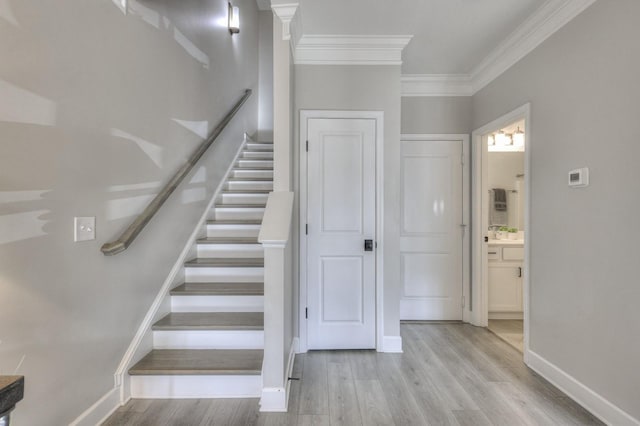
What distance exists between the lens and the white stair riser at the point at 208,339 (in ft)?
6.97

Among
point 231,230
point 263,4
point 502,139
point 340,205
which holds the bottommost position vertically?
point 231,230

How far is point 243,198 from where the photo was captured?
3469 millimetres

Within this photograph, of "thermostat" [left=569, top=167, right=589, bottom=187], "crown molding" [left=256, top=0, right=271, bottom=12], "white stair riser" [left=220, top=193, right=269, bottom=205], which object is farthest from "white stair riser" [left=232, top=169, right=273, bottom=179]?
"crown molding" [left=256, top=0, right=271, bottom=12]

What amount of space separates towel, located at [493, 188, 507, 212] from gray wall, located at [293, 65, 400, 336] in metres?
2.16

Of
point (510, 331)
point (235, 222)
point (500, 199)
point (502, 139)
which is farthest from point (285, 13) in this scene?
point (510, 331)

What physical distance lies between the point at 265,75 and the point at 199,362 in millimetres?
4794

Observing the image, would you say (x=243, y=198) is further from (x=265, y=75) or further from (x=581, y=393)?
(x=581, y=393)

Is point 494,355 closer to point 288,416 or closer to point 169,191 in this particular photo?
point 288,416

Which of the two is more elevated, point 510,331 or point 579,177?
point 579,177

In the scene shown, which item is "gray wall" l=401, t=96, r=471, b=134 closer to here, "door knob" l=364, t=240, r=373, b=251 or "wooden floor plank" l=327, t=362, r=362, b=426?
"door knob" l=364, t=240, r=373, b=251

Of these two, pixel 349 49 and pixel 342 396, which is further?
pixel 349 49

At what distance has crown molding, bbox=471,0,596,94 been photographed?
6.80ft

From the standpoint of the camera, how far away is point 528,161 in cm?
246

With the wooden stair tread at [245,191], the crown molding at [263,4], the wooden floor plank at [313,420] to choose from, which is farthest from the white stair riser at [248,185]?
the crown molding at [263,4]
